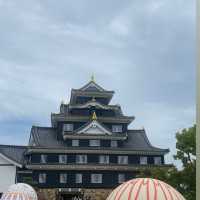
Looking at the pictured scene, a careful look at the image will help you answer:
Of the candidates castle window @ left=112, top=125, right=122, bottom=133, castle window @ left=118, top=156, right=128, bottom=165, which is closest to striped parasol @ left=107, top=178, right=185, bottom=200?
castle window @ left=118, top=156, right=128, bottom=165

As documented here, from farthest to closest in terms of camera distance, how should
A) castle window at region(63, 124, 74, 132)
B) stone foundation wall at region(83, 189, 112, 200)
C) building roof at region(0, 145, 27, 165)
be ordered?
castle window at region(63, 124, 74, 132)
stone foundation wall at region(83, 189, 112, 200)
building roof at region(0, 145, 27, 165)

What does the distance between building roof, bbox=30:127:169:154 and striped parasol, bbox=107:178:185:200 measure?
40.2 m

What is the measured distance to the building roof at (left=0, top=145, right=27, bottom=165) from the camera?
4780 cm

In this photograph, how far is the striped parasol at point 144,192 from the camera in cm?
963

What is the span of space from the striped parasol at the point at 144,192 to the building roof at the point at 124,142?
40.2 meters

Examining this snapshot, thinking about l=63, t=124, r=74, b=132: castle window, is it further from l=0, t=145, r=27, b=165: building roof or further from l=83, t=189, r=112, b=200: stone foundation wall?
l=83, t=189, r=112, b=200: stone foundation wall

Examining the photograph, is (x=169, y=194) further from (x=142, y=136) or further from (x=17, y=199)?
(x=142, y=136)

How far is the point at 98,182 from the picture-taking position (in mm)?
50375

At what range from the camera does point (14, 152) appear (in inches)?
2040

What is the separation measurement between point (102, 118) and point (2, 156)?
11.8m

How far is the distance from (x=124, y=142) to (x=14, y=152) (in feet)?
37.9

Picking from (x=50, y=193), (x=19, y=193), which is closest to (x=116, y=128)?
(x=50, y=193)

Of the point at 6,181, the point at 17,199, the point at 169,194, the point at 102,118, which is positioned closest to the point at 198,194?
the point at 169,194

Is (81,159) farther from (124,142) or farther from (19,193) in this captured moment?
(19,193)
